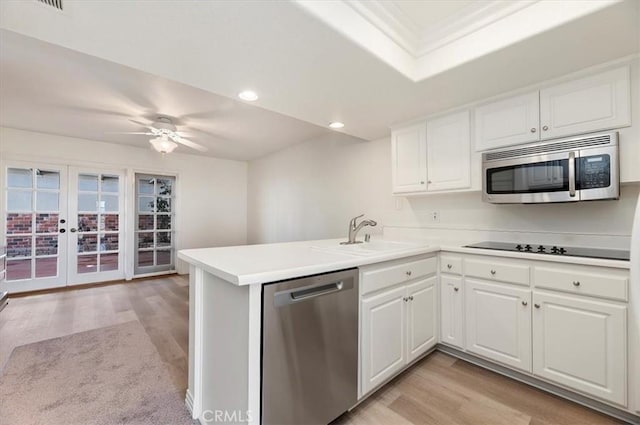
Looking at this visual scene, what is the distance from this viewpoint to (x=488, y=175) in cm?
216

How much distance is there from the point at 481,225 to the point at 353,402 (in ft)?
6.02

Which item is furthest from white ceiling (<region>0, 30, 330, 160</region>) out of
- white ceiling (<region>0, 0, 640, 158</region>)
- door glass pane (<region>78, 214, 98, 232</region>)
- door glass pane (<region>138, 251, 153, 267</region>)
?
door glass pane (<region>138, 251, 153, 267</region>)

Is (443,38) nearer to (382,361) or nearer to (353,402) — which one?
(382,361)

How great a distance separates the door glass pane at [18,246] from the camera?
3.99m

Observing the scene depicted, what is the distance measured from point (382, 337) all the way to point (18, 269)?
210 inches

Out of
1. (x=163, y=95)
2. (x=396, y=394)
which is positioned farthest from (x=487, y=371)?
(x=163, y=95)

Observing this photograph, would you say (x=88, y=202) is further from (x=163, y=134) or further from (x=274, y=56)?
(x=274, y=56)

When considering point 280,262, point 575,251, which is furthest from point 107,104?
point 575,251

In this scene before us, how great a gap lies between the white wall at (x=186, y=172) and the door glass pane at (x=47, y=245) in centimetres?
118

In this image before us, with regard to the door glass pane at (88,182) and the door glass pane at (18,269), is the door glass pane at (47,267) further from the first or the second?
the door glass pane at (88,182)

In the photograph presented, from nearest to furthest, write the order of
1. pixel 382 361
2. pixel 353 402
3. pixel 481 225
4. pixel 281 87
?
pixel 353 402
pixel 382 361
pixel 281 87
pixel 481 225

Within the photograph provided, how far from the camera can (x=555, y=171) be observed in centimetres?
185

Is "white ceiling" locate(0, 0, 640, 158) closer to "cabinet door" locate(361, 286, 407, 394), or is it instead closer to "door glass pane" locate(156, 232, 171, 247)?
"cabinet door" locate(361, 286, 407, 394)

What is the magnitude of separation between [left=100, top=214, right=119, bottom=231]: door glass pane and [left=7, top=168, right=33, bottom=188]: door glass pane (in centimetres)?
102
